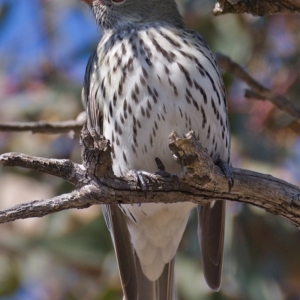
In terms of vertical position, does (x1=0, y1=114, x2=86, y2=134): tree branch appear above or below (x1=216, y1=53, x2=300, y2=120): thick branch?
below

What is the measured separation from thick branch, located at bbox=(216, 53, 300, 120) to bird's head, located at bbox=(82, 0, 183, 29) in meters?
0.33

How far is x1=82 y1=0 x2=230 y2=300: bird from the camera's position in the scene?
3352 mm

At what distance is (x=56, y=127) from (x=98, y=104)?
0.54 metres

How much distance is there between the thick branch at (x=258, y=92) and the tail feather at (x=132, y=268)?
93 cm

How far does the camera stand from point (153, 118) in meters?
3.33

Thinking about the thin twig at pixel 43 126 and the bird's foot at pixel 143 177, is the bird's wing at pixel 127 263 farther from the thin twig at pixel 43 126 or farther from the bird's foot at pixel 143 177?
the bird's foot at pixel 143 177

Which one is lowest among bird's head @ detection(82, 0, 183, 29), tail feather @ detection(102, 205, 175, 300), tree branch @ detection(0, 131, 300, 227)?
tail feather @ detection(102, 205, 175, 300)

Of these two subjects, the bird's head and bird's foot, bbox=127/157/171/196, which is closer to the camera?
bird's foot, bbox=127/157/171/196

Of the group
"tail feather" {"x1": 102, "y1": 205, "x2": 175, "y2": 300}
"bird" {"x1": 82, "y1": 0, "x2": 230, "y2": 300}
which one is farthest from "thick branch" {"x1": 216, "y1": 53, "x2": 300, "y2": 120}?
"tail feather" {"x1": 102, "y1": 205, "x2": 175, "y2": 300}

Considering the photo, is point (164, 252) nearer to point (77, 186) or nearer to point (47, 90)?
point (77, 186)

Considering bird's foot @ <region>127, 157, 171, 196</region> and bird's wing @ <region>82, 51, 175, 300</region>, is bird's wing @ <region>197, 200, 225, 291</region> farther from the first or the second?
bird's foot @ <region>127, 157, 171, 196</region>

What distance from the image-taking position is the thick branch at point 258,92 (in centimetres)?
377

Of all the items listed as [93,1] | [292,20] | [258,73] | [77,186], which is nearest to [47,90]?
[93,1]

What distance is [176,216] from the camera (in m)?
3.80
